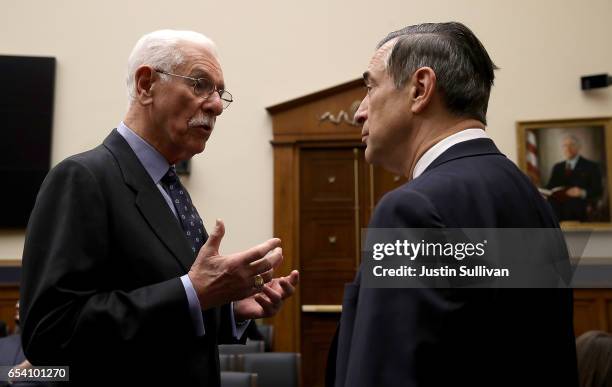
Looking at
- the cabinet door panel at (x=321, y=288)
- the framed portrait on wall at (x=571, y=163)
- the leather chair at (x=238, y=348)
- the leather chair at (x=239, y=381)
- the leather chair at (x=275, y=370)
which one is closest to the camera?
the leather chair at (x=239, y=381)

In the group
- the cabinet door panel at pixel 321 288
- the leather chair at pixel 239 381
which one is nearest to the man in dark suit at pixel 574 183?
the cabinet door panel at pixel 321 288

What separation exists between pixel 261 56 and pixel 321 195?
83.2 inches

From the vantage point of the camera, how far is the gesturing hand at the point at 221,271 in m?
1.67

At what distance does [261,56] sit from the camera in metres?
8.52

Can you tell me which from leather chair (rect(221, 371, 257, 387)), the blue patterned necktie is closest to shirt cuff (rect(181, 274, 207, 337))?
the blue patterned necktie

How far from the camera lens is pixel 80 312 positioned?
158cm

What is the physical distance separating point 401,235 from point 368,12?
307 inches

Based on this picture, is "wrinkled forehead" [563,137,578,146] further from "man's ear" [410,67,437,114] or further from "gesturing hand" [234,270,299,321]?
"man's ear" [410,67,437,114]

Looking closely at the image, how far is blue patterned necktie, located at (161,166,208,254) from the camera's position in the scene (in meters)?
2.01

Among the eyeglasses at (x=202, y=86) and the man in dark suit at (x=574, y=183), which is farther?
the man in dark suit at (x=574, y=183)

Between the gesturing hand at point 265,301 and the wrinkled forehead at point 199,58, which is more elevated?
the wrinkled forehead at point 199,58

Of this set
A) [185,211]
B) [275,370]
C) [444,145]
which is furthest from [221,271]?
[275,370]

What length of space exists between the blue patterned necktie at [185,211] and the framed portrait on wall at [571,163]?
6.75 meters

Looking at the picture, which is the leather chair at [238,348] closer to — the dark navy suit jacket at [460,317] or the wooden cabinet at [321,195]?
the wooden cabinet at [321,195]
